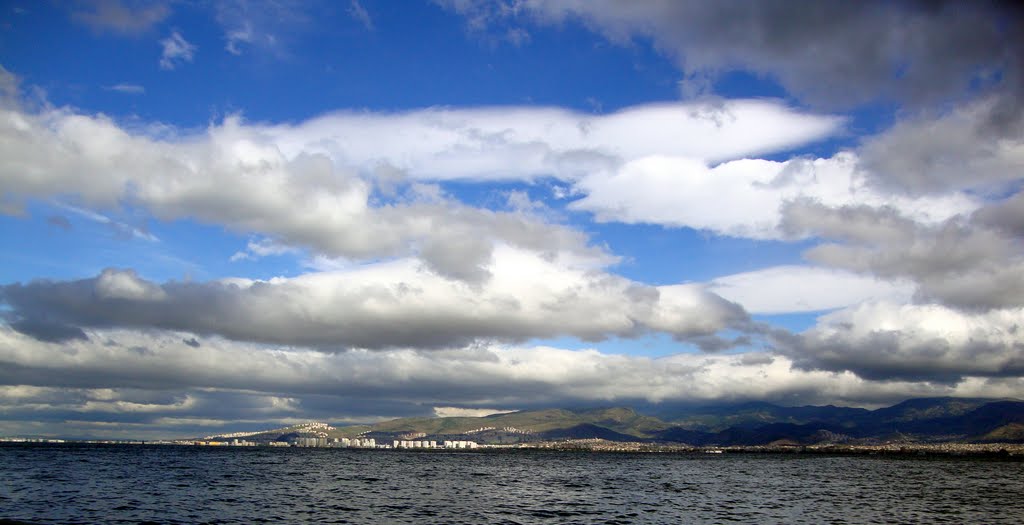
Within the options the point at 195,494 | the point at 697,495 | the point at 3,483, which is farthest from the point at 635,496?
the point at 3,483

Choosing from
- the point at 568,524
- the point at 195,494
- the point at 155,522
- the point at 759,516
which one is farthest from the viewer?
the point at 195,494

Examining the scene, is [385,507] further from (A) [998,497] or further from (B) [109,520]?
(A) [998,497]

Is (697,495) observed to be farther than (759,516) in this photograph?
Yes

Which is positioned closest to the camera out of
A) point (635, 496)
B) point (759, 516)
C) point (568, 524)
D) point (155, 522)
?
point (155, 522)

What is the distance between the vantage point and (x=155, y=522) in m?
71.7

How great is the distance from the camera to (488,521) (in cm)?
7881

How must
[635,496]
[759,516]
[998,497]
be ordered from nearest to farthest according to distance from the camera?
1. [759,516]
2. [635,496]
3. [998,497]

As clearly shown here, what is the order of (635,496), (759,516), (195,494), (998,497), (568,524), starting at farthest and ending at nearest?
1. (998,497)
2. (635,496)
3. (195,494)
4. (759,516)
5. (568,524)

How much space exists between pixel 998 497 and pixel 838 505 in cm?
4304

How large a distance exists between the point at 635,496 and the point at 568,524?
4318cm

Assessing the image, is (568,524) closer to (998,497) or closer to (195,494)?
(195,494)

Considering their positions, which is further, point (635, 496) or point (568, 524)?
point (635, 496)

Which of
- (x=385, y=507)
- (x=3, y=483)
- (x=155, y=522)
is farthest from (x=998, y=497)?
(x=3, y=483)

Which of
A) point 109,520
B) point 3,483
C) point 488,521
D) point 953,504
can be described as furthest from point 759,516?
point 3,483
